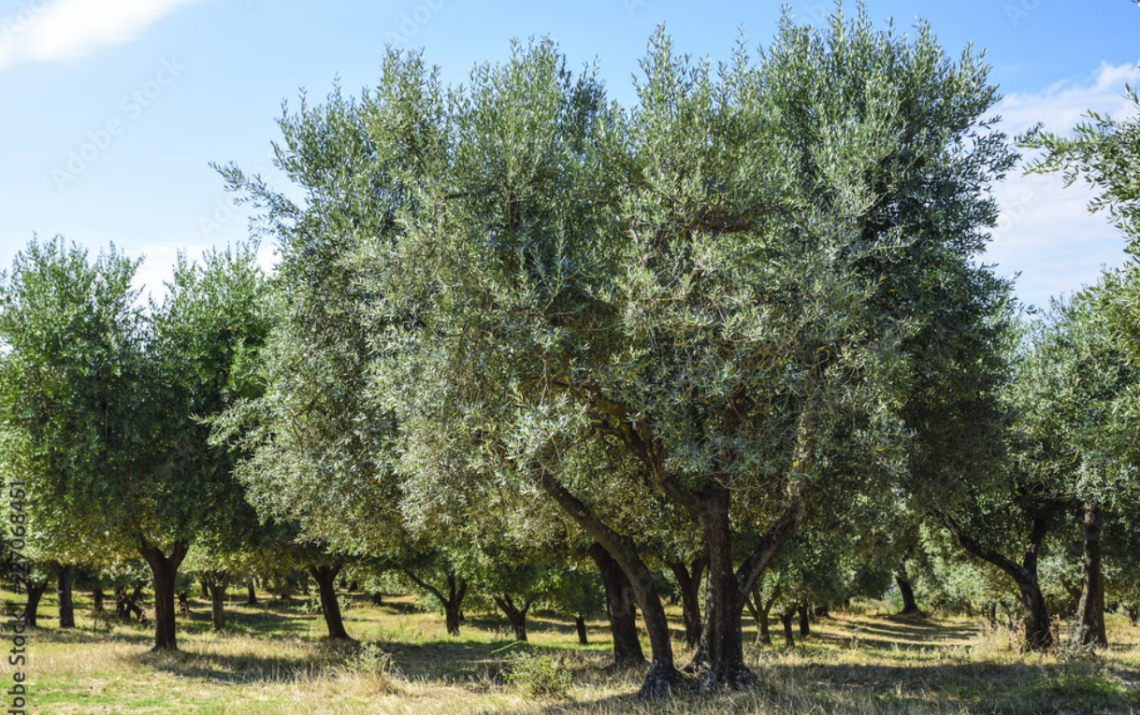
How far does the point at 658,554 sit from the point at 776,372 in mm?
14211

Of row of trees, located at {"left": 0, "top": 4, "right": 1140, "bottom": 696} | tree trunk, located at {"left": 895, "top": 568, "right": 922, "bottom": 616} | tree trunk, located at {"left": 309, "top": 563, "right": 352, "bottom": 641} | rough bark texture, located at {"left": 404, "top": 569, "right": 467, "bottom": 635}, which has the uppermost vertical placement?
row of trees, located at {"left": 0, "top": 4, "right": 1140, "bottom": 696}

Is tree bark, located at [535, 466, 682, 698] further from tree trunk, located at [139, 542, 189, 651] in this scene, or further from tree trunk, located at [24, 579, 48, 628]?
tree trunk, located at [24, 579, 48, 628]

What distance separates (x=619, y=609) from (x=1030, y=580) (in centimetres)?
1310

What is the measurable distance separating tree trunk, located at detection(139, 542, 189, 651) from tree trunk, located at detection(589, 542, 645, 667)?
1529 cm

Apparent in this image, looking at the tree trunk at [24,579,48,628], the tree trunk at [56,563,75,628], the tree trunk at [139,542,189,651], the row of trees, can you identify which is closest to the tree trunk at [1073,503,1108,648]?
the row of trees

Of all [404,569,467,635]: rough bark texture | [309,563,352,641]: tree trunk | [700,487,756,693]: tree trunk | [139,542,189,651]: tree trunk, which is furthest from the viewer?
[404,569,467,635]: rough bark texture

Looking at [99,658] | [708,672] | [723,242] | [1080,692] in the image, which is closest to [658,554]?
[708,672]

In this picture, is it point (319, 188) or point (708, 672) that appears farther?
point (319, 188)

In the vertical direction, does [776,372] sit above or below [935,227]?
below

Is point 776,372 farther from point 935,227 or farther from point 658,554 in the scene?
point 658,554

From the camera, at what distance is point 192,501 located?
24.6 metres

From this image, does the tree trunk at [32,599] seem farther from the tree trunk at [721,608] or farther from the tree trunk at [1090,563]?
the tree trunk at [1090,563]

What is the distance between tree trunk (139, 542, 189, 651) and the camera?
2783 cm

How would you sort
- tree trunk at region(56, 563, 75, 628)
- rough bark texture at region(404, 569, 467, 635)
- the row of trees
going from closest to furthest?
the row of trees
tree trunk at region(56, 563, 75, 628)
rough bark texture at region(404, 569, 467, 635)
